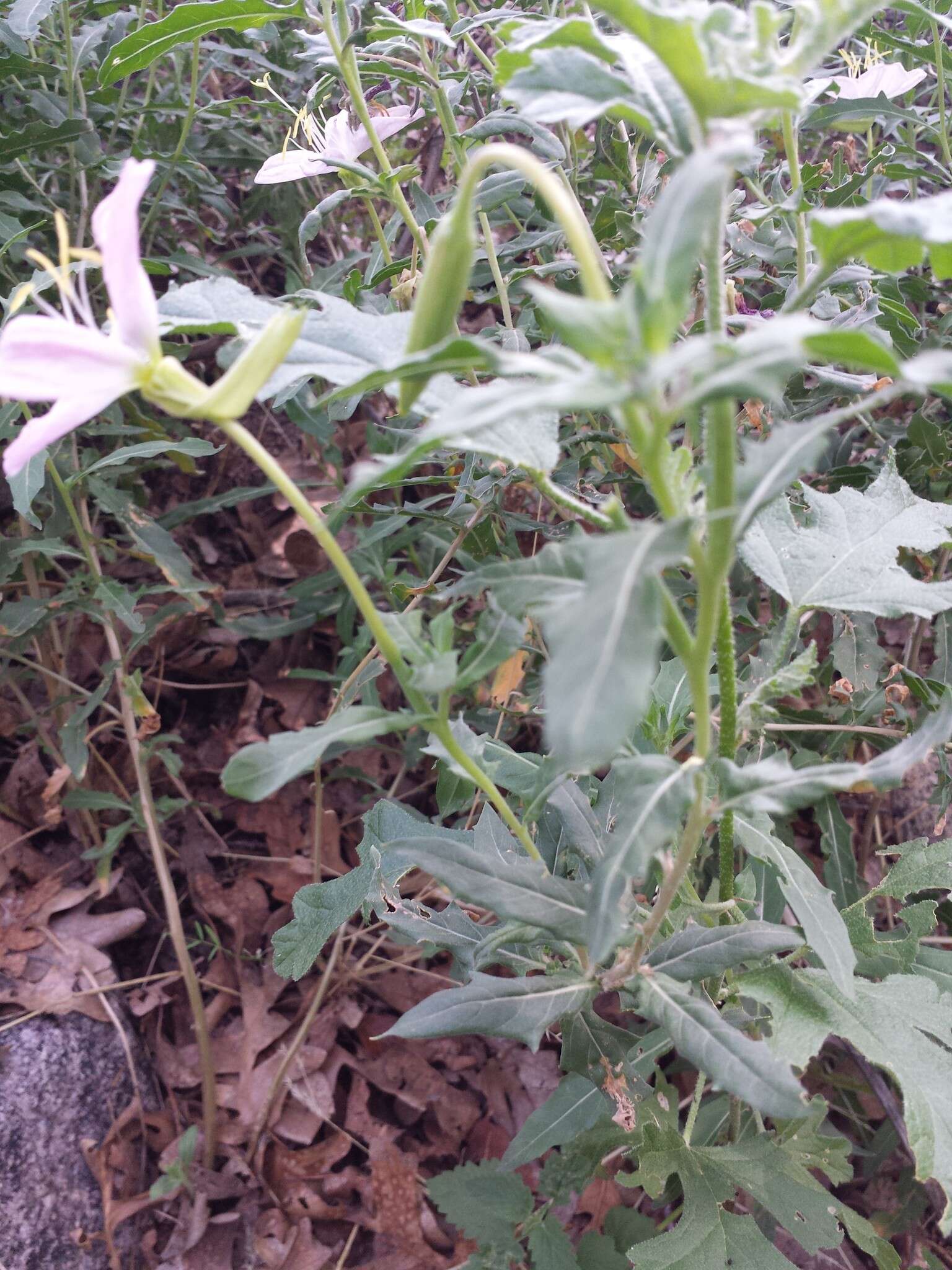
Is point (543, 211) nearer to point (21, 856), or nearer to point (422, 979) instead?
point (422, 979)

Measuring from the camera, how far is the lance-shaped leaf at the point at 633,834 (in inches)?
22.1

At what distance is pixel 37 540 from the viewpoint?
4.84 feet

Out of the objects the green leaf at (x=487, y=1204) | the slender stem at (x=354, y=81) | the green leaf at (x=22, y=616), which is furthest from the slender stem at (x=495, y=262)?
the green leaf at (x=487, y=1204)

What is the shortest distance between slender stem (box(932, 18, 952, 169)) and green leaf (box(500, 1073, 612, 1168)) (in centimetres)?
137

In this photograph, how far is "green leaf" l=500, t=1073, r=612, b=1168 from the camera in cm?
104

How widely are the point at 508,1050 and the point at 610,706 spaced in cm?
163

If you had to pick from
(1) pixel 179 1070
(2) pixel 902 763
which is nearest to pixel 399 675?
(2) pixel 902 763

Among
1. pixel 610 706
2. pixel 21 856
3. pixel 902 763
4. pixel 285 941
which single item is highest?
pixel 610 706

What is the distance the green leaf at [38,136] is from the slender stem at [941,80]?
1245mm

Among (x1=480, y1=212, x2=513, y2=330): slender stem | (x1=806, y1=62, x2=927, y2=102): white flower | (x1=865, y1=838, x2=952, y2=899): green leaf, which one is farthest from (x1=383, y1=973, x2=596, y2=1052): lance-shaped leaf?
(x1=806, y1=62, x2=927, y2=102): white flower

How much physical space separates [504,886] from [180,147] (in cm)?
136

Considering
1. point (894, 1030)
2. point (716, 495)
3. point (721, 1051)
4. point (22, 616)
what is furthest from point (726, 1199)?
point (22, 616)

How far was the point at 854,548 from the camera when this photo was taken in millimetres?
854

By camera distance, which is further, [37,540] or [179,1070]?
[179,1070]
